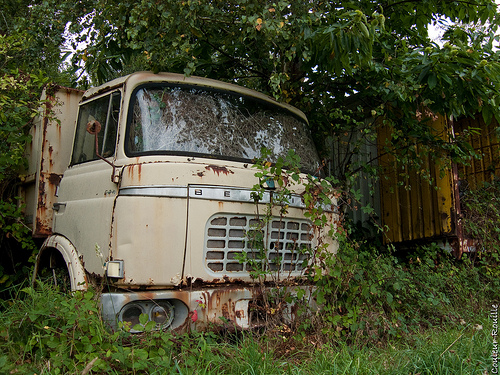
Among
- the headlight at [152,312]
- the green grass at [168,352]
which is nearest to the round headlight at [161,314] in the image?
the headlight at [152,312]

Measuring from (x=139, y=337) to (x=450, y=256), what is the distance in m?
4.20

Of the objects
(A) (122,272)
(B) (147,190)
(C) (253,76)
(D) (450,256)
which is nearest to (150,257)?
(A) (122,272)

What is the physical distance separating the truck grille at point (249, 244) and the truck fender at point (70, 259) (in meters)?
0.97

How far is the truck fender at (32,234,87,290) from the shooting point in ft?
11.3

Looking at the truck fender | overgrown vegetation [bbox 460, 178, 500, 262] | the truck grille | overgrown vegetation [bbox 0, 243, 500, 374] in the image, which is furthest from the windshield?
overgrown vegetation [bbox 460, 178, 500, 262]

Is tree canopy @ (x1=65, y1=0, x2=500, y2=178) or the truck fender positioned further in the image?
tree canopy @ (x1=65, y1=0, x2=500, y2=178)

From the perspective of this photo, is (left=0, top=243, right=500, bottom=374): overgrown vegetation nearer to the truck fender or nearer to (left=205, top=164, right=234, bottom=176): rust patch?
the truck fender

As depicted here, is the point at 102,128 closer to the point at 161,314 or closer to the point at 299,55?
the point at 161,314

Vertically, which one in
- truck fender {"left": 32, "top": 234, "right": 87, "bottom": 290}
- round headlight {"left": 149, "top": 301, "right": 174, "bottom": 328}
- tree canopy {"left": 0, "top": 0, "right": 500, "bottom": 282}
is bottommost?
round headlight {"left": 149, "top": 301, "right": 174, "bottom": 328}

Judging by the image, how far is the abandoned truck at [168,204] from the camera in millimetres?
3244

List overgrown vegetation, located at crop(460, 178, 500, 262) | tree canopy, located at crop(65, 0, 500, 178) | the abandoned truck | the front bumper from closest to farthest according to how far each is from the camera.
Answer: the front bumper
the abandoned truck
tree canopy, located at crop(65, 0, 500, 178)
overgrown vegetation, located at crop(460, 178, 500, 262)

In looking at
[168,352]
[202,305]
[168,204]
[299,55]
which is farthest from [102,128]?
[299,55]

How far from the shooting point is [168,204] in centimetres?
332

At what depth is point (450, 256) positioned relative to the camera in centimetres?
573
